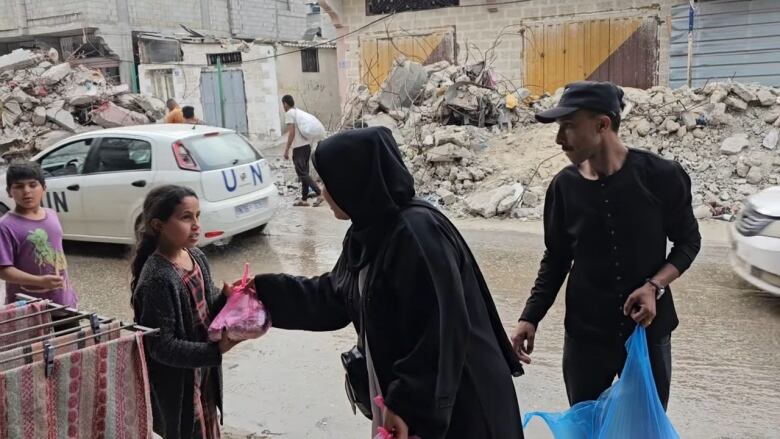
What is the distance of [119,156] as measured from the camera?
7773 millimetres

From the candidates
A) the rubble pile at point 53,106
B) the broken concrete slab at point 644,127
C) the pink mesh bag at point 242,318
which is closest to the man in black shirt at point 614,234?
the pink mesh bag at point 242,318

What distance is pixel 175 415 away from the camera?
2.46 metres

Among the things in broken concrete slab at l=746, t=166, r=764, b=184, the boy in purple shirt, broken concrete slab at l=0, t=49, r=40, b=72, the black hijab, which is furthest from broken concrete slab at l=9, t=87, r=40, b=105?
the black hijab

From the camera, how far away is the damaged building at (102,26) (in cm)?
2477

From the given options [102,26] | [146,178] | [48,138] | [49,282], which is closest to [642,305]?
[49,282]

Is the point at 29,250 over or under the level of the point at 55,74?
under

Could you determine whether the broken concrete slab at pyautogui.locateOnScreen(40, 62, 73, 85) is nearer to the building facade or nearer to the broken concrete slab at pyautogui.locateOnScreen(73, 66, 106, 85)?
the broken concrete slab at pyautogui.locateOnScreen(73, 66, 106, 85)

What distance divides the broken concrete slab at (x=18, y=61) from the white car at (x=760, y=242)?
21.1 meters

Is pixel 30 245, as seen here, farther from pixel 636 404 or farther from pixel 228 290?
pixel 636 404

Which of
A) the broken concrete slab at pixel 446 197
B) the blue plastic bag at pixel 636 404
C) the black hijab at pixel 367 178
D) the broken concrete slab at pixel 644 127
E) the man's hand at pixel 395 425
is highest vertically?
the black hijab at pixel 367 178

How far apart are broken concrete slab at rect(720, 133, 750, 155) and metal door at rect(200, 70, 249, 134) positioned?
547 inches

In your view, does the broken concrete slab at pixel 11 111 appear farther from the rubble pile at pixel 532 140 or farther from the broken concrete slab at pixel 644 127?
the broken concrete slab at pixel 644 127

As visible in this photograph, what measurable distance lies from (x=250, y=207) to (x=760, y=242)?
531cm

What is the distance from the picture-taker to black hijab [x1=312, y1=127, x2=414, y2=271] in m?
1.89
